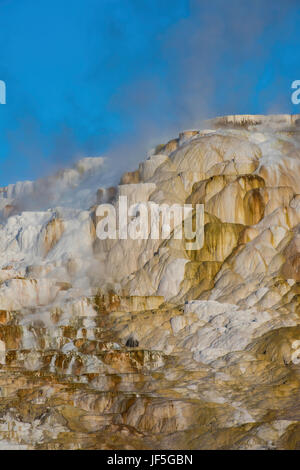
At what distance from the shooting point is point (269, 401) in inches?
684

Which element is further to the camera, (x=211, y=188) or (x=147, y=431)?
(x=211, y=188)

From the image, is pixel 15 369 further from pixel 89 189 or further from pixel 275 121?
pixel 275 121

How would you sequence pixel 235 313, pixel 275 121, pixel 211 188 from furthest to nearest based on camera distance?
pixel 275 121
pixel 211 188
pixel 235 313

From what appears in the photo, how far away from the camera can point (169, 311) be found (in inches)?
981

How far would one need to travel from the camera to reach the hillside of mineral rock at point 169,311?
16.5 metres

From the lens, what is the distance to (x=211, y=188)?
31578mm

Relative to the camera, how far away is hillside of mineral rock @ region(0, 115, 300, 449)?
1652 cm

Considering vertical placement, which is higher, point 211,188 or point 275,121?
point 275,121

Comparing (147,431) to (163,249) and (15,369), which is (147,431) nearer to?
(15,369)

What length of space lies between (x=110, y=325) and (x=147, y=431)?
835 centimetres

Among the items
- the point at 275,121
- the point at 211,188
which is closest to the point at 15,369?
the point at 211,188
